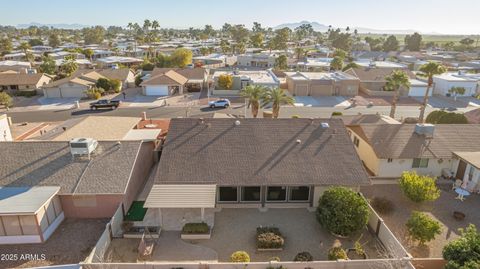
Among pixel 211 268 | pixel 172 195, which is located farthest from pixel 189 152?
pixel 211 268

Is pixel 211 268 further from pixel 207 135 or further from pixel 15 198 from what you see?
pixel 15 198

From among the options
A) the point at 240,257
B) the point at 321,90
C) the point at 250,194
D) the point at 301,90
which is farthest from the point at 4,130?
the point at 321,90

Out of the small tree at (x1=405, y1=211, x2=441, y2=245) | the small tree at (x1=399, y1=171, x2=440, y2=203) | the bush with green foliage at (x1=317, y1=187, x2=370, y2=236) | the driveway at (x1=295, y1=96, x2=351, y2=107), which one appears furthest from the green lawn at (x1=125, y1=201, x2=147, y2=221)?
the driveway at (x1=295, y1=96, x2=351, y2=107)

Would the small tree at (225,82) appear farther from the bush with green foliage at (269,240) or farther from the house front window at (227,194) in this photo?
the bush with green foliage at (269,240)

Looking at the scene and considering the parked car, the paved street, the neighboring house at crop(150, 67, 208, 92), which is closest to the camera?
the paved street

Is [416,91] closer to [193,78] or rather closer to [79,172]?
[193,78]

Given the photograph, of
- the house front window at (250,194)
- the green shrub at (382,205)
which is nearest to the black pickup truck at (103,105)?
the house front window at (250,194)

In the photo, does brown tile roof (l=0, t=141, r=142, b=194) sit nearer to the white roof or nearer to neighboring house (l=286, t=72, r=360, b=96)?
the white roof
